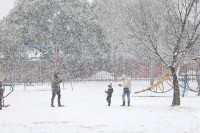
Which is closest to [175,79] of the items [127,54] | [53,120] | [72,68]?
[53,120]

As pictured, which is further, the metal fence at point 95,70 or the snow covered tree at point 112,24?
A: the snow covered tree at point 112,24

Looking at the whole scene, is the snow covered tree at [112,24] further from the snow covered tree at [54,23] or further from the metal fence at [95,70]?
the metal fence at [95,70]

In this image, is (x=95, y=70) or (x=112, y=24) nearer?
(x=95, y=70)

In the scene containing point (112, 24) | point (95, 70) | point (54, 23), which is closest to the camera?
point (95, 70)

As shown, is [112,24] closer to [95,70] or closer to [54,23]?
[54,23]

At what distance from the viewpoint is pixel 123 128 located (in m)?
8.42

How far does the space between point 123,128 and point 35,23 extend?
2851cm

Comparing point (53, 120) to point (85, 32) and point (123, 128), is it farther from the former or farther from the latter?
point (85, 32)

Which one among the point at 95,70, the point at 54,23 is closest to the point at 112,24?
the point at 54,23

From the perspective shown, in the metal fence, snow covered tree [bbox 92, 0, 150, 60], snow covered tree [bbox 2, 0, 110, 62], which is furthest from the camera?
snow covered tree [bbox 2, 0, 110, 62]

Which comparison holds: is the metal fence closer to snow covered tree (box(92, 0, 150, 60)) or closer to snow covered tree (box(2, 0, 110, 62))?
snow covered tree (box(92, 0, 150, 60))

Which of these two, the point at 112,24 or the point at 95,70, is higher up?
the point at 112,24

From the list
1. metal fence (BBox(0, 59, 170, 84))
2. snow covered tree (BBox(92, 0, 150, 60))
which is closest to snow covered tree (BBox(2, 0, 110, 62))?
snow covered tree (BBox(92, 0, 150, 60))

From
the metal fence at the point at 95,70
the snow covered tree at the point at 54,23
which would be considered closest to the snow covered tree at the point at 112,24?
the snow covered tree at the point at 54,23
